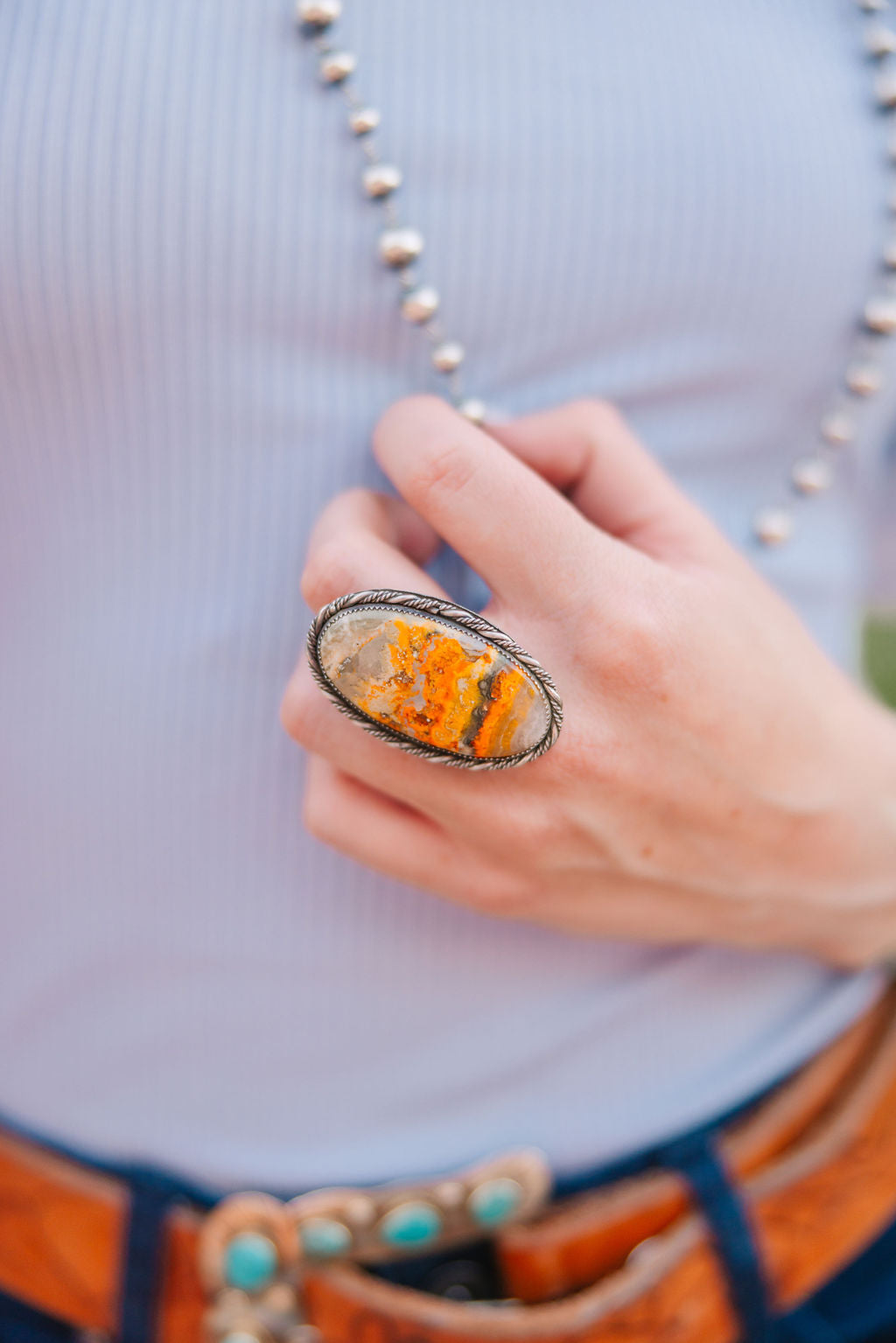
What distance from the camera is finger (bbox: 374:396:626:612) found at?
25.9 inches

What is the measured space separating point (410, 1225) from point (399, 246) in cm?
79

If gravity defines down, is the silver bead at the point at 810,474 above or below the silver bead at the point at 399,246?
below

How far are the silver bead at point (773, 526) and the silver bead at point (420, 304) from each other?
0.37m

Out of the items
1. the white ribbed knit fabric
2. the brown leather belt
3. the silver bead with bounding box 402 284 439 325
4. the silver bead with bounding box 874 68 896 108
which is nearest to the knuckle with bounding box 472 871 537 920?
the white ribbed knit fabric

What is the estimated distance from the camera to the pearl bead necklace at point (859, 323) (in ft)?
2.29

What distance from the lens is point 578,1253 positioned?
2.86ft

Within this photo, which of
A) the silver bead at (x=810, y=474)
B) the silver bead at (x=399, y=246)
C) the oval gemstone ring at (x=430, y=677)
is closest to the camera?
the oval gemstone ring at (x=430, y=677)

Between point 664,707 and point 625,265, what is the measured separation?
1.14ft

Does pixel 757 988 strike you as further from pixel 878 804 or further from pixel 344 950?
pixel 344 950

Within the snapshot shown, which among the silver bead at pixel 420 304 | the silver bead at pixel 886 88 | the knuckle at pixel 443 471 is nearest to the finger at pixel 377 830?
the knuckle at pixel 443 471

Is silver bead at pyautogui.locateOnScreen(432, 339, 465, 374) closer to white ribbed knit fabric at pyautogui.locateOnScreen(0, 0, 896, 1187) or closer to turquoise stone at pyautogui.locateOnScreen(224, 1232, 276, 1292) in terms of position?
white ribbed knit fabric at pyautogui.locateOnScreen(0, 0, 896, 1187)

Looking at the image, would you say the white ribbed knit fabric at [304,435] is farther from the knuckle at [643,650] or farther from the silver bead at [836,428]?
the knuckle at [643,650]

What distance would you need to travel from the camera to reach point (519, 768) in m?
0.69

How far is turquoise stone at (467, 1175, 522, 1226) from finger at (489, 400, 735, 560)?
552mm
